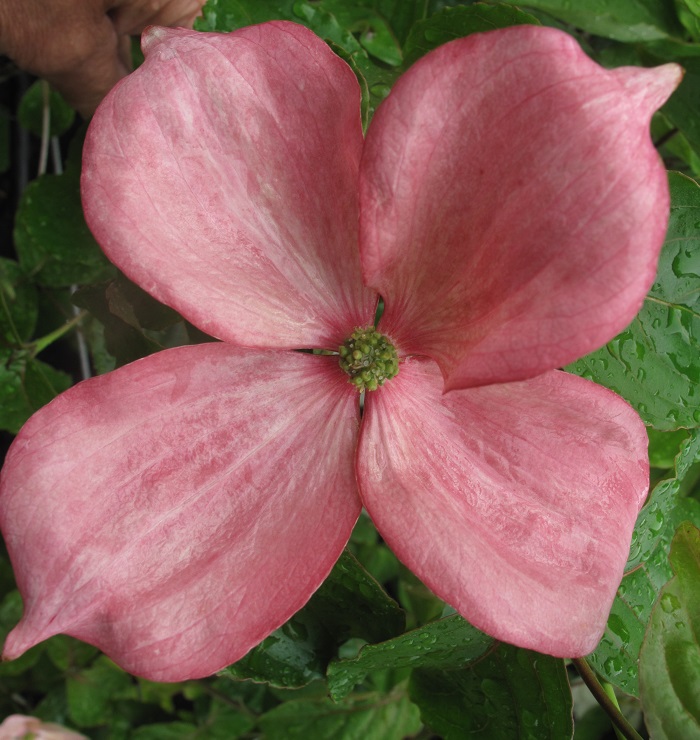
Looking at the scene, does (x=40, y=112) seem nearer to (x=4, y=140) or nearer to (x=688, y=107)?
(x=4, y=140)

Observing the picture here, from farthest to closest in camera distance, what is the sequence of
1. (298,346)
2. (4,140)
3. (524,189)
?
1. (4,140)
2. (298,346)
3. (524,189)

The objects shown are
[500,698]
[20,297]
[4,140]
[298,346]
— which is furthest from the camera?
[4,140]

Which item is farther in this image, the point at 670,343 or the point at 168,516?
the point at 670,343

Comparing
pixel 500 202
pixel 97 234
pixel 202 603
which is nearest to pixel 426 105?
pixel 500 202

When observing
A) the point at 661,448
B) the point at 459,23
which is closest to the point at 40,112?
the point at 459,23

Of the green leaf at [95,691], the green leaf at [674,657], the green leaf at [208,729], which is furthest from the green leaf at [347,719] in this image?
the green leaf at [674,657]

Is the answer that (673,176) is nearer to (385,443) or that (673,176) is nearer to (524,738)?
(385,443)

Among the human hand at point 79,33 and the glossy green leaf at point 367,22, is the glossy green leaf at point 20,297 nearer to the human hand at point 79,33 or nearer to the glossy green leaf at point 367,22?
the human hand at point 79,33

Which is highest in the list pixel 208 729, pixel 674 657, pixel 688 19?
pixel 688 19
